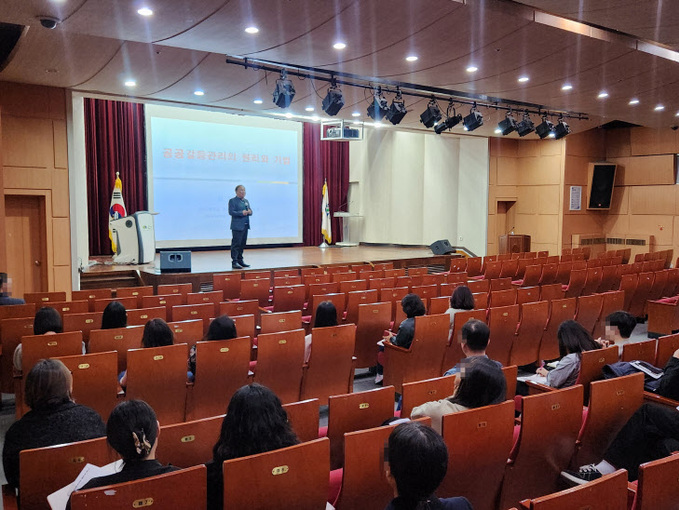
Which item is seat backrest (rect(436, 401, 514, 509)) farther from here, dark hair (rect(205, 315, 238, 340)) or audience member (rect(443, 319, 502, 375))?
dark hair (rect(205, 315, 238, 340))

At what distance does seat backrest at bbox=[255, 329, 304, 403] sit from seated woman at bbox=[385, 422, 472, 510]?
233cm

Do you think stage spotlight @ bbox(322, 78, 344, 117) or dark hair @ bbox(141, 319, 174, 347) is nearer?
dark hair @ bbox(141, 319, 174, 347)

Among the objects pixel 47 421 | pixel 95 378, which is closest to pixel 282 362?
pixel 95 378

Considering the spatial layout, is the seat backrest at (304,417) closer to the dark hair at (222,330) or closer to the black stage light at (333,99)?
the dark hair at (222,330)

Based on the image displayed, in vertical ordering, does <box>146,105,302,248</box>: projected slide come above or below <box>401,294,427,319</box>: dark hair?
above

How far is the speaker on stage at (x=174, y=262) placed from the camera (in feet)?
30.1

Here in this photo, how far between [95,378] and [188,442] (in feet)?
4.48

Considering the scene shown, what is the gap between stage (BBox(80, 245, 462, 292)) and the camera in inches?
364

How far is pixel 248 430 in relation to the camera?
2039 millimetres

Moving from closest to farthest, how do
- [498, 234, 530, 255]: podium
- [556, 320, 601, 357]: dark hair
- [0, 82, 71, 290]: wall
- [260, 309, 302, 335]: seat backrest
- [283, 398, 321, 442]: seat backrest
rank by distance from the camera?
[283, 398, 321, 442]: seat backrest, [556, 320, 601, 357]: dark hair, [260, 309, 302, 335]: seat backrest, [0, 82, 71, 290]: wall, [498, 234, 530, 255]: podium

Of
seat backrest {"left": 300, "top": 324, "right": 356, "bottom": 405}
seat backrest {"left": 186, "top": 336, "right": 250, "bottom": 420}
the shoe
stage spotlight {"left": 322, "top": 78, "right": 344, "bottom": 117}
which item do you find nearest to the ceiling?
stage spotlight {"left": 322, "top": 78, "right": 344, "bottom": 117}

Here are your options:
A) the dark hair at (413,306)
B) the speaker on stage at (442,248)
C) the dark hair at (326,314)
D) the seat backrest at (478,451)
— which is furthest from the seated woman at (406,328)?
the speaker on stage at (442,248)

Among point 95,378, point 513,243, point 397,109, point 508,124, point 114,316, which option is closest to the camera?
point 95,378

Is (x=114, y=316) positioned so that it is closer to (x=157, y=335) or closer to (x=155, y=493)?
(x=157, y=335)
